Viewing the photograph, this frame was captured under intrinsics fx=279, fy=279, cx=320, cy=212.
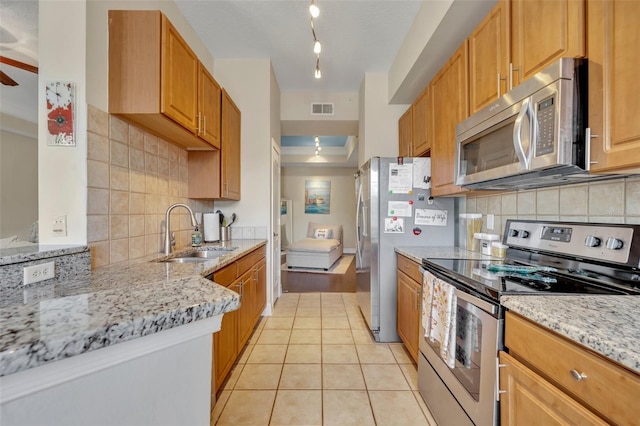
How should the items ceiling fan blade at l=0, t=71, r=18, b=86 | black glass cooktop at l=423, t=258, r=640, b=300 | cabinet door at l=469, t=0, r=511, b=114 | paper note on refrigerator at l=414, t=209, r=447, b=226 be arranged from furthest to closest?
paper note on refrigerator at l=414, t=209, r=447, b=226
cabinet door at l=469, t=0, r=511, b=114
ceiling fan blade at l=0, t=71, r=18, b=86
black glass cooktop at l=423, t=258, r=640, b=300

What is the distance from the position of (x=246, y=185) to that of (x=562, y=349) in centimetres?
301

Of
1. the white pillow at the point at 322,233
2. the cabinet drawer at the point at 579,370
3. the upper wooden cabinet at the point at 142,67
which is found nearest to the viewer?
the cabinet drawer at the point at 579,370

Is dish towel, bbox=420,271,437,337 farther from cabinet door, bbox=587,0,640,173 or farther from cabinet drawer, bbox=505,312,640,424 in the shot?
cabinet door, bbox=587,0,640,173

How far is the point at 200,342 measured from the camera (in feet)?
2.17

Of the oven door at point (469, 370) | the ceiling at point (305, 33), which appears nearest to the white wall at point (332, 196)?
the ceiling at point (305, 33)

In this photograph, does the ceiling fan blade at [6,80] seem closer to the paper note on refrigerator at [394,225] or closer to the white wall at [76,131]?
the white wall at [76,131]

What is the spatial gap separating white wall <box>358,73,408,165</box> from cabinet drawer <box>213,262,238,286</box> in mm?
2212

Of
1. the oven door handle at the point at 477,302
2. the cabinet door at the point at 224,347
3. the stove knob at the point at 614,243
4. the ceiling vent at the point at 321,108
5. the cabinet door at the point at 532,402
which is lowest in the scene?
the cabinet door at the point at 224,347

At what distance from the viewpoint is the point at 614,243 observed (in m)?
1.23

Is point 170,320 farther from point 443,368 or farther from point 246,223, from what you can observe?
point 246,223

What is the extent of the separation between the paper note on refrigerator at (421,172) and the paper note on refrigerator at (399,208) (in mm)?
195

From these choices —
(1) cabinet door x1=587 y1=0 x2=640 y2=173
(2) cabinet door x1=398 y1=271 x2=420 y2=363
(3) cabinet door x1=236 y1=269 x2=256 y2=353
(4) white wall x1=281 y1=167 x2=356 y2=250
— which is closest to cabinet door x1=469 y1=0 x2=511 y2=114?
(1) cabinet door x1=587 y1=0 x2=640 y2=173

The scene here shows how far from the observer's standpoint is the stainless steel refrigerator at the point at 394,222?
2.54 metres

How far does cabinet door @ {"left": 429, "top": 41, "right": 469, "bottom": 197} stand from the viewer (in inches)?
→ 77.2
